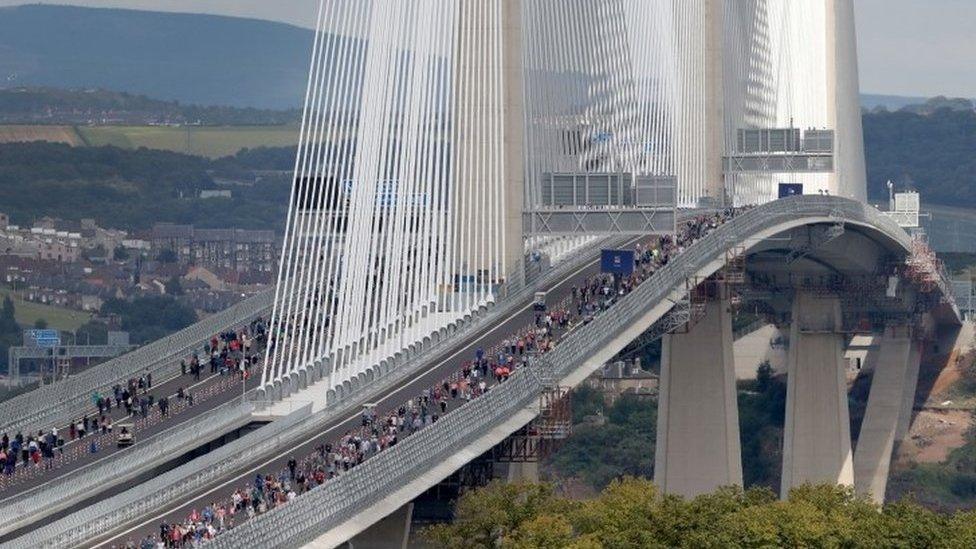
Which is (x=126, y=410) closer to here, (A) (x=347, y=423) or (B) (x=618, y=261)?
(A) (x=347, y=423)

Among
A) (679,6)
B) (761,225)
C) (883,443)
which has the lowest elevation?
(883,443)

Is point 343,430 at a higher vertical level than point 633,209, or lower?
lower

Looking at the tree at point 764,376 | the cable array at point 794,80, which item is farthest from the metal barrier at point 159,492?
the tree at point 764,376

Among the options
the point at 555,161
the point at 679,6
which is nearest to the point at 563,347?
the point at 555,161

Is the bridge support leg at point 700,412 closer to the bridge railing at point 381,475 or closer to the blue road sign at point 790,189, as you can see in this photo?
the blue road sign at point 790,189

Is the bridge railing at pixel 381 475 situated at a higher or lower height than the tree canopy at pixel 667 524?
higher

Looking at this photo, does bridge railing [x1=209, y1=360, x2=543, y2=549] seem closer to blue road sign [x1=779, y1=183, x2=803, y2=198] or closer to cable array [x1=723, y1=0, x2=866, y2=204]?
cable array [x1=723, y1=0, x2=866, y2=204]

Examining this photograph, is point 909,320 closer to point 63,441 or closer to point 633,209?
point 633,209

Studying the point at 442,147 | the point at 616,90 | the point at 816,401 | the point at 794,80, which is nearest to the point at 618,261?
the point at 442,147
